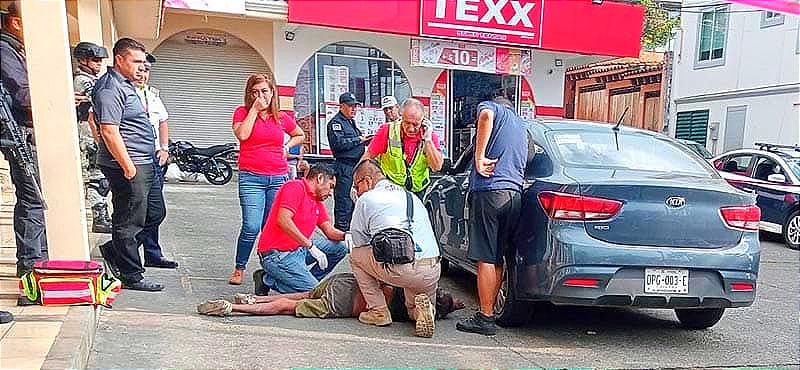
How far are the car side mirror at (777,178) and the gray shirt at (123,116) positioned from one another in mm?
8689

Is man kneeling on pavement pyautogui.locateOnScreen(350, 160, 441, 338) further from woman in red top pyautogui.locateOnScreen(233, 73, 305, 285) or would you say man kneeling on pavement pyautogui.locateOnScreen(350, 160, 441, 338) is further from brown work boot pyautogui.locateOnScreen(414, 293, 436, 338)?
woman in red top pyautogui.locateOnScreen(233, 73, 305, 285)

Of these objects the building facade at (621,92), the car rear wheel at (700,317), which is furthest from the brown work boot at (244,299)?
the building facade at (621,92)

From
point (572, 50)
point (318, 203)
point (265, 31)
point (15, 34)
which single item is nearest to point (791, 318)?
point (318, 203)

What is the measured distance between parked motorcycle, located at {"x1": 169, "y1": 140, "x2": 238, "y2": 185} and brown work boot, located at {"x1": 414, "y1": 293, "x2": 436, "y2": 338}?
924cm

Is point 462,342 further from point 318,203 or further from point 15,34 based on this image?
point 15,34

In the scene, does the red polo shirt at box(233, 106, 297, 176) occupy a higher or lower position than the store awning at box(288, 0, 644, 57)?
lower

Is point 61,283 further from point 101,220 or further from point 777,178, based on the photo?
point 777,178

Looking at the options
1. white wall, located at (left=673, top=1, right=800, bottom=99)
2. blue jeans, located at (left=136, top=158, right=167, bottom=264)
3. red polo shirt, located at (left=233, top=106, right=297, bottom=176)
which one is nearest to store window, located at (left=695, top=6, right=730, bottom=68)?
white wall, located at (left=673, top=1, right=800, bottom=99)

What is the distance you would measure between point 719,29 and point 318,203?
1630 cm

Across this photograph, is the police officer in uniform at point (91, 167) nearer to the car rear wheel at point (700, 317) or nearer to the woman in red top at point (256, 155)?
the woman in red top at point (256, 155)

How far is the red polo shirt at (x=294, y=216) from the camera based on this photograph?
4.82m

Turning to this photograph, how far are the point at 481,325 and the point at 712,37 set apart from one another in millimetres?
16530

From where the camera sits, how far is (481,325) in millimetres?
4539

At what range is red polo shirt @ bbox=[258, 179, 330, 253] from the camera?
190 inches
